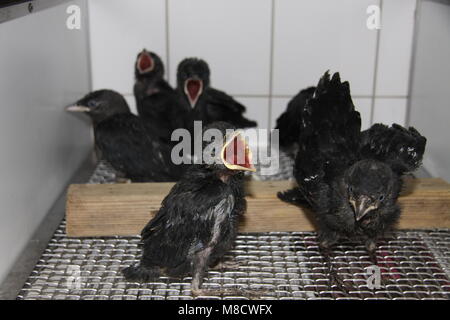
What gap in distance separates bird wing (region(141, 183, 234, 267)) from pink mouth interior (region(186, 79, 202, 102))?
1.06 metres

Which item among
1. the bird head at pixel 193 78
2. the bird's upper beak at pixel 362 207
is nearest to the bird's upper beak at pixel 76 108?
the bird head at pixel 193 78

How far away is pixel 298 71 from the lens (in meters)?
2.79

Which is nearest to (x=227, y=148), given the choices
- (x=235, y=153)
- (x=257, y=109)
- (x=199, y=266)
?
(x=235, y=153)

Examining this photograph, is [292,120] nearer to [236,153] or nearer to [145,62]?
[145,62]

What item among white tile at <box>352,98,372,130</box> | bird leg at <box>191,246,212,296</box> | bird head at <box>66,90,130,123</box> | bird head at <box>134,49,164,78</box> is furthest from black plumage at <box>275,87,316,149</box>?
bird leg at <box>191,246,212,296</box>

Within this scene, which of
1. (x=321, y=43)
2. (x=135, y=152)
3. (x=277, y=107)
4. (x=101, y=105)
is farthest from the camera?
(x=277, y=107)

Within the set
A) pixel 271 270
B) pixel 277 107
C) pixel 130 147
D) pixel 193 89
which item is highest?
pixel 193 89

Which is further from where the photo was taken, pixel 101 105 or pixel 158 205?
pixel 101 105

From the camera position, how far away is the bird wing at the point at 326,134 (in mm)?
1955

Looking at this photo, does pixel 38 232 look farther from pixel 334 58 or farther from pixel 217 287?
pixel 334 58

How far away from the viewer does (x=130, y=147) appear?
8.02 ft

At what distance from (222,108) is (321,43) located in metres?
0.59

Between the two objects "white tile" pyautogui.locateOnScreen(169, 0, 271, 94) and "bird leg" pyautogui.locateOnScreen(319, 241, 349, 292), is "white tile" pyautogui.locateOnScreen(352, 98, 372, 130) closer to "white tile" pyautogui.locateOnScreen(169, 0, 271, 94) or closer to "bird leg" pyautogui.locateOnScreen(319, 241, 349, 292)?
"white tile" pyautogui.locateOnScreen(169, 0, 271, 94)

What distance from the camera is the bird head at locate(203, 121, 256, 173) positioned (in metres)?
1.62
